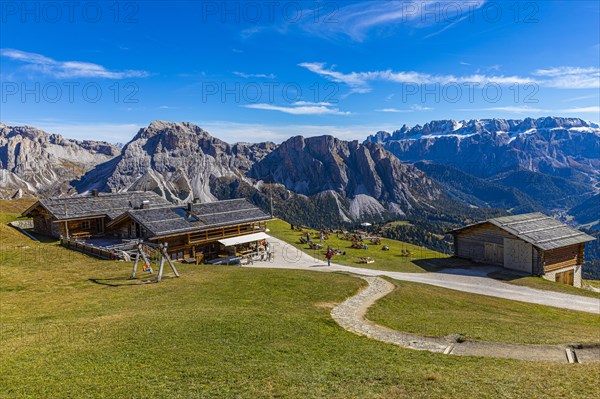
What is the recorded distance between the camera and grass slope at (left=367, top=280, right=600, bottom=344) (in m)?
22.4

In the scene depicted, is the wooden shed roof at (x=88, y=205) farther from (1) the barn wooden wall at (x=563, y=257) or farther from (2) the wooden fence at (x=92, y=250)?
(1) the barn wooden wall at (x=563, y=257)

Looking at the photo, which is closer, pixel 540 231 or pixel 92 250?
pixel 92 250

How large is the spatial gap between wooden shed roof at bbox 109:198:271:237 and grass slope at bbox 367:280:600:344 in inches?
1073

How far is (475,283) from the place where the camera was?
44.1 metres

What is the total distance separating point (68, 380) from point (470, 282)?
136 feet

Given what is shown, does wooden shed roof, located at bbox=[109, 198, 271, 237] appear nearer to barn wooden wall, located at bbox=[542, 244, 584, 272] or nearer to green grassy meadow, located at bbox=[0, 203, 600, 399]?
green grassy meadow, located at bbox=[0, 203, 600, 399]

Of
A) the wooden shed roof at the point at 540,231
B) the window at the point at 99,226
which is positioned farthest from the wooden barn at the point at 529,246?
the window at the point at 99,226

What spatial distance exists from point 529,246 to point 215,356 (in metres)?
46.3

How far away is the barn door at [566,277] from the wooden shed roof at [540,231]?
4.17m

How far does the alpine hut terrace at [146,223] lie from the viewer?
5047 cm

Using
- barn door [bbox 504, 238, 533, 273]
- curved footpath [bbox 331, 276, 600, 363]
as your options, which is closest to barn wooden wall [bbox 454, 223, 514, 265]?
barn door [bbox 504, 238, 533, 273]

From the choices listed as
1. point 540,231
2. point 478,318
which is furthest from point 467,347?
point 540,231

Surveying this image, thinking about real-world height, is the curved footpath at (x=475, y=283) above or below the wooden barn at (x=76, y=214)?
below

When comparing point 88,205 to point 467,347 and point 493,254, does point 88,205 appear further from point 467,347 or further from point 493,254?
point 493,254
